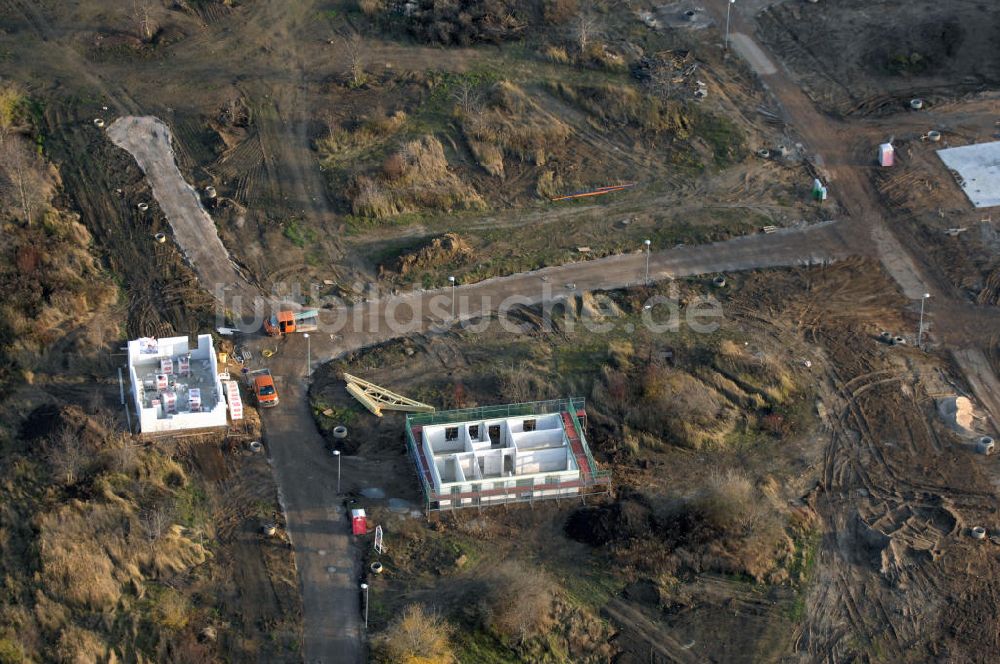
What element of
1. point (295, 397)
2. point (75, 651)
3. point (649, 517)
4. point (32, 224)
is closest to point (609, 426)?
point (649, 517)

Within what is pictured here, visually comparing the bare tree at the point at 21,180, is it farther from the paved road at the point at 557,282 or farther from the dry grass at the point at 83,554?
the dry grass at the point at 83,554

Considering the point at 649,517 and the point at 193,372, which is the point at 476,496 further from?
the point at 193,372

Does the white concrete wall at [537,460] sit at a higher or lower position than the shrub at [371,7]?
lower

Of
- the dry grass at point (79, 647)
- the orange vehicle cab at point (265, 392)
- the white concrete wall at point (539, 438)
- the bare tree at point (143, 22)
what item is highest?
the bare tree at point (143, 22)

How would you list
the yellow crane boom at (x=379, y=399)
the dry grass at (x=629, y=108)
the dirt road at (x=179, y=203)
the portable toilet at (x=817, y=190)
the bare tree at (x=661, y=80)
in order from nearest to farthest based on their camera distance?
the yellow crane boom at (x=379, y=399), the dirt road at (x=179, y=203), the portable toilet at (x=817, y=190), the dry grass at (x=629, y=108), the bare tree at (x=661, y=80)

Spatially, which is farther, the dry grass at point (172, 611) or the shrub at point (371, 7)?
the shrub at point (371, 7)

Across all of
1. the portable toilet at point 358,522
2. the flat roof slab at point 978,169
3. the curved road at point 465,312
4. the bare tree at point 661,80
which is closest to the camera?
the curved road at point 465,312

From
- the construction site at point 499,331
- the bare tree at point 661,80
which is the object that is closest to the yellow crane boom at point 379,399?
the construction site at point 499,331

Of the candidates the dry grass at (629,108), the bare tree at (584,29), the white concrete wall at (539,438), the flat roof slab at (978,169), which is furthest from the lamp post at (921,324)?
the bare tree at (584,29)
